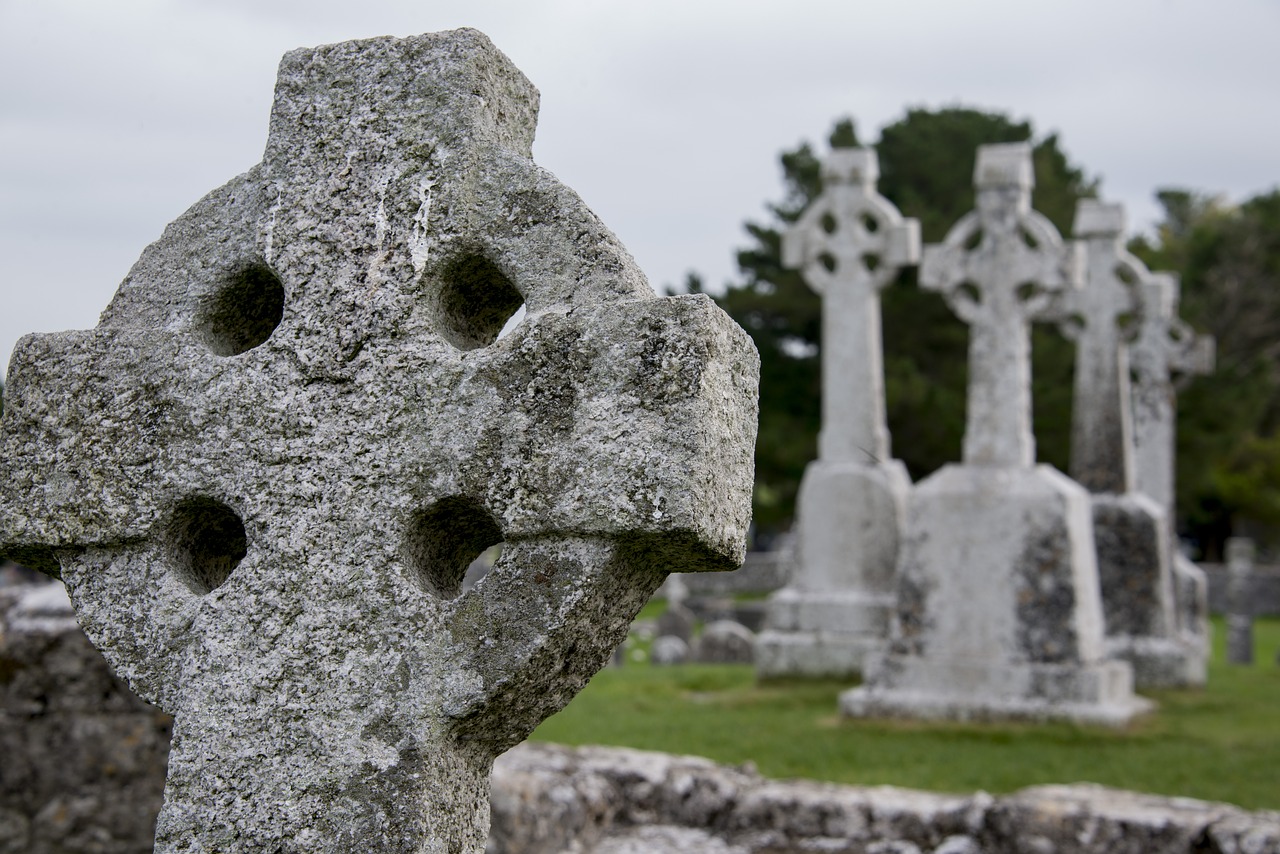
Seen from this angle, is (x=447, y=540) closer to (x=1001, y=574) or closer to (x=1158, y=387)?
(x=1001, y=574)

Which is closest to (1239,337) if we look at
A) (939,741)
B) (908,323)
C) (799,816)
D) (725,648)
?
(908,323)

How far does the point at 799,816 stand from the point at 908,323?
21.8 metres

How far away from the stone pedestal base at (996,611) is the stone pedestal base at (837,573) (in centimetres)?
192

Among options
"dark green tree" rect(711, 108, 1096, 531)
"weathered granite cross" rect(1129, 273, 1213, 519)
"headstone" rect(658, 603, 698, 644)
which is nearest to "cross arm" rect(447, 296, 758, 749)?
"weathered granite cross" rect(1129, 273, 1213, 519)

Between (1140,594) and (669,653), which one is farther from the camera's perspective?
(669,653)

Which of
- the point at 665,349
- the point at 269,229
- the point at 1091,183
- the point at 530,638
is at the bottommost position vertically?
the point at 530,638

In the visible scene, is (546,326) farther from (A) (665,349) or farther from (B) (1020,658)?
(B) (1020,658)

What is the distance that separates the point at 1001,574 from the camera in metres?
8.51

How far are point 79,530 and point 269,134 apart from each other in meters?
0.78

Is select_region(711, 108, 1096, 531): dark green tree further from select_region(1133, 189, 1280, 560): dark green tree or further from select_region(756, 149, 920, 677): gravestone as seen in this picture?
select_region(756, 149, 920, 677): gravestone

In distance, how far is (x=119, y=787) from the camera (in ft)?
14.5

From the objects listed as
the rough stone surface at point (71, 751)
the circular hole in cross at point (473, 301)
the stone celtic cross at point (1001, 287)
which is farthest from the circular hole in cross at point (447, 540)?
the stone celtic cross at point (1001, 287)

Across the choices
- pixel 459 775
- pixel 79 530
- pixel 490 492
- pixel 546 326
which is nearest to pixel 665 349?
pixel 546 326

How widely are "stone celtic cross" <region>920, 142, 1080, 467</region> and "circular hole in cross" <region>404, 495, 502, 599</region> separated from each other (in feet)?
23.5
